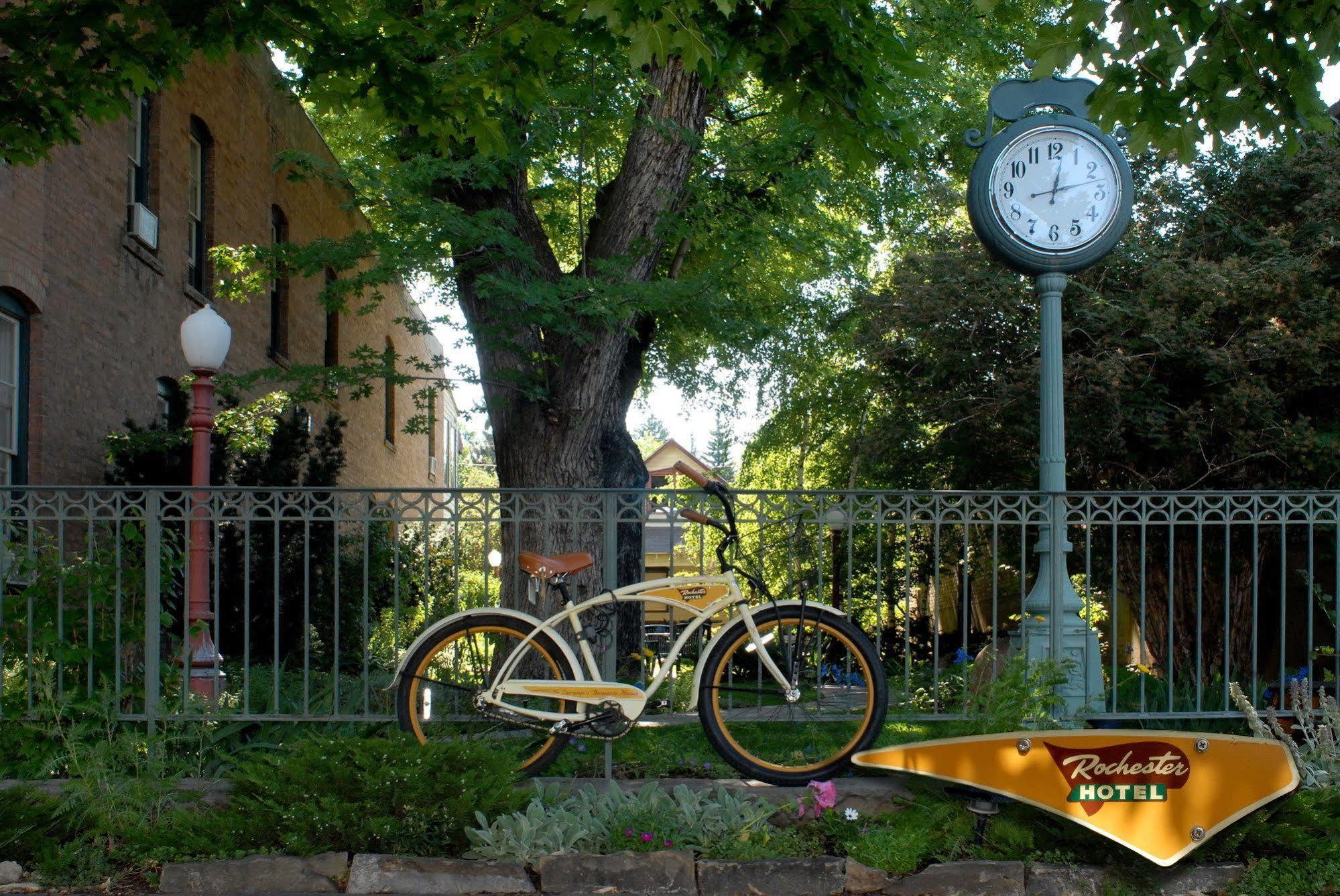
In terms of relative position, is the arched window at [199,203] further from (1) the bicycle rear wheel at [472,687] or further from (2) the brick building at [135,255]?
(1) the bicycle rear wheel at [472,687]

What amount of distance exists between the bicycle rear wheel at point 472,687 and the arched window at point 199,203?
29.7 ft

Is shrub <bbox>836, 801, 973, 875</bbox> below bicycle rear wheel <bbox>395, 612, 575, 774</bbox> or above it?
below

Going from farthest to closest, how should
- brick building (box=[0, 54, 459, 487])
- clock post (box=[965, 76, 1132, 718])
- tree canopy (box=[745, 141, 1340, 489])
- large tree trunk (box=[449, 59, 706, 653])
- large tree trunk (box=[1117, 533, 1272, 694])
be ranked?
large tree trunk (box=[1117, 533, 1272, 694]) → tree canopy (box=[745, 141, 1340, 489]) → brick building (box=[0, 54, 459, 487]) → large tree trunk (box=[449, 59, 706, 653]) → clock post (box=[965, 76, 1132, 718])

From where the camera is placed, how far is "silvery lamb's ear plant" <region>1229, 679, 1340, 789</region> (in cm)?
A: 611

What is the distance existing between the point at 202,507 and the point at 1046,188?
4872mm

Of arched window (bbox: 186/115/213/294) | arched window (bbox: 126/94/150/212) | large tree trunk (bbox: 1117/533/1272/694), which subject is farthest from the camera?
arched window (bbox: 186/115/213/294)

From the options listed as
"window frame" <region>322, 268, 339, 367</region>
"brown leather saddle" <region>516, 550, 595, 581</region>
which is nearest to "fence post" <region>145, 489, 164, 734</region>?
"brown leather saddle" <region>516, 550, 595, 581</region>

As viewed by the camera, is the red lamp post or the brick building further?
the brick building

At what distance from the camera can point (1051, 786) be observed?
18.0 feet

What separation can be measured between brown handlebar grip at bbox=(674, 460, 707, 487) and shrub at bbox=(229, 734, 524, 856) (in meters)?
1.56

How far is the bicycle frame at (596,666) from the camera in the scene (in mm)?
6090

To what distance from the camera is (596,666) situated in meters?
6.21

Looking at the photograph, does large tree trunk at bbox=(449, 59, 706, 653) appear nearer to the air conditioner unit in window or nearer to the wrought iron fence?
the wrought iron fence

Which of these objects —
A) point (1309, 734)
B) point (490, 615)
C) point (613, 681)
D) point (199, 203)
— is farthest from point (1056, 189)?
point (199, 203)
